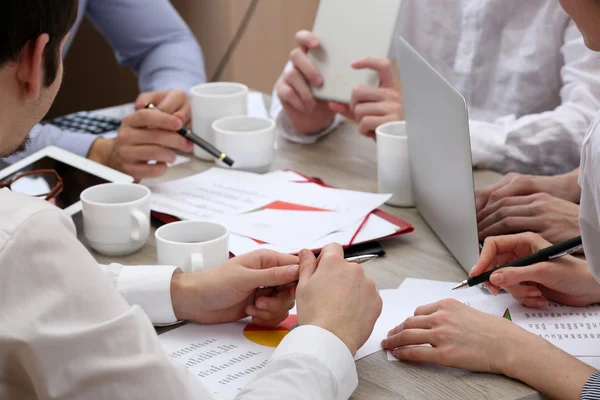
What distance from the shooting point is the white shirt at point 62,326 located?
1.97ft

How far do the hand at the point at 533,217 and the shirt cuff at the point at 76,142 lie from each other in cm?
77

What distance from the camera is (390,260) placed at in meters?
1.10

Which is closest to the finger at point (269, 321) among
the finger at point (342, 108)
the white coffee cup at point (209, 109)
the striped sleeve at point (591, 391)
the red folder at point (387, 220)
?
the red folder at point (387, 220)

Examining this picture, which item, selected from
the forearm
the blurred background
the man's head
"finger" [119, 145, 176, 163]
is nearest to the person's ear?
the man's head

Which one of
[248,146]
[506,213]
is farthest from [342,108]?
[506,213]

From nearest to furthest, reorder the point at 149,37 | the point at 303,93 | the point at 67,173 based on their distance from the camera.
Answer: the point at 67,173 → the point at 303,93 → the point at 149,37

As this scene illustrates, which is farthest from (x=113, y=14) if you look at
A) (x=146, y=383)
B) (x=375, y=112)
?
(x=146, y=383)

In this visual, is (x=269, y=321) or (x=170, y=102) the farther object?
(x=170, y=102)

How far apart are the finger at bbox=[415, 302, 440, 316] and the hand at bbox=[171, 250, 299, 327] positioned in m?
0.15

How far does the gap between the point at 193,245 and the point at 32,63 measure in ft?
1.28

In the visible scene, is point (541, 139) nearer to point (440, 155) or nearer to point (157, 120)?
point (440, 155)

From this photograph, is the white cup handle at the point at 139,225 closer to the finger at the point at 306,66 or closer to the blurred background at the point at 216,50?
the finger at the point at 306,66


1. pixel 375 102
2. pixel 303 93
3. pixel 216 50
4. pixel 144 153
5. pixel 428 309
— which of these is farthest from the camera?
pixel 216 50

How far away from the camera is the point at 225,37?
305 cm
